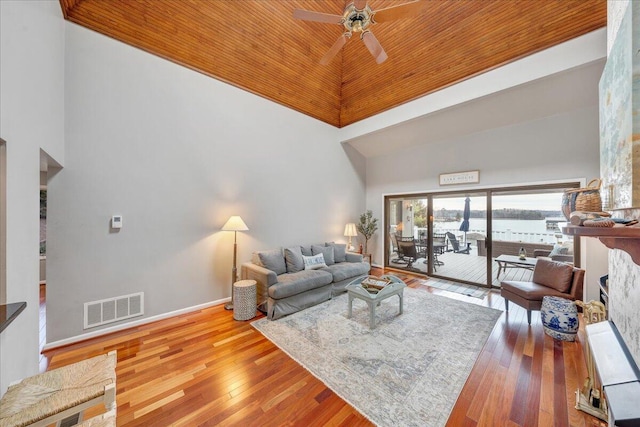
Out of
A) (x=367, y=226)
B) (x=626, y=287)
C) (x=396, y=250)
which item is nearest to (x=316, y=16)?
(x=626, y=287)

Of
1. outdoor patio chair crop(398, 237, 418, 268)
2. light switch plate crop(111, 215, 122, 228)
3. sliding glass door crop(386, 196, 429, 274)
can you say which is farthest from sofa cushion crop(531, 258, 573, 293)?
light switch plate crop(111, 215, 122, 228)

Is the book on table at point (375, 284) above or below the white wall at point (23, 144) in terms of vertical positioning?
below

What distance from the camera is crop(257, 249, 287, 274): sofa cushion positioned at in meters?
3.83

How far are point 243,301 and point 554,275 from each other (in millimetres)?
4265

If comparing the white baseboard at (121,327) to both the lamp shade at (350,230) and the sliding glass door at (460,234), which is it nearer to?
the lamp shade at (350,230)

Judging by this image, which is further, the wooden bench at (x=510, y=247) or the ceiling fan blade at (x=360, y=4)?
the wooden bench at (x=510, y=247)

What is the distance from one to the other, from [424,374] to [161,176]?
13.1ft

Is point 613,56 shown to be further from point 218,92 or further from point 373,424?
point 218,92

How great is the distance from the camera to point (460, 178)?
4793mm

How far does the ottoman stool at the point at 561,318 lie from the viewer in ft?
8.47

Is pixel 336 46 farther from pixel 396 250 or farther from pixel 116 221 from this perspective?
pixel 396 250

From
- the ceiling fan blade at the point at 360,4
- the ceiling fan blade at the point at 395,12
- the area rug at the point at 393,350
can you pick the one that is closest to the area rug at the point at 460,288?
the area rug at the point at 393,350

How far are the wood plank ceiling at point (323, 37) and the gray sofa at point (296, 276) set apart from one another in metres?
3.11

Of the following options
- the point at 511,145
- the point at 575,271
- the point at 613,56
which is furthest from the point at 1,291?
the point at 511,145
